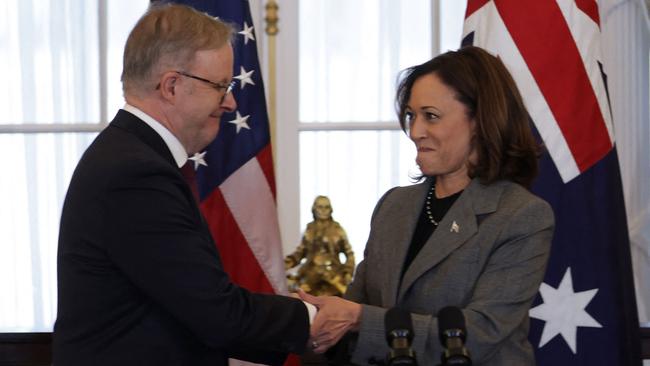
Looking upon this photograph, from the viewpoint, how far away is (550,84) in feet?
11.6

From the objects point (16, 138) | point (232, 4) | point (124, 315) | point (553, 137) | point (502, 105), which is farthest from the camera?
point (16, 138)

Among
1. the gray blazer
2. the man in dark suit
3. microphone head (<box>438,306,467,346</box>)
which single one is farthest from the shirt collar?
microphone head (<box>438,306,467,346</box>)

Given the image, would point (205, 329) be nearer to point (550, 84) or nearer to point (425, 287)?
point (425, 287)

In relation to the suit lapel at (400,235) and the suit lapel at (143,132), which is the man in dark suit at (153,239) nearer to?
the suit lapel at (143,132)

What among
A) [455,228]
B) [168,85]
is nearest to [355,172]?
[455,228]

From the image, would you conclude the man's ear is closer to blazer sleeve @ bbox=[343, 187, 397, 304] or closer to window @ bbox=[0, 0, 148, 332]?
blazer sleeve @ bbox=[343, 187, 397, 304]

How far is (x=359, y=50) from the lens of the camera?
451 cm

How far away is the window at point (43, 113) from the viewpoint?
4445mm

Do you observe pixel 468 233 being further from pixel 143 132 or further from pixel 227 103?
pixel 143 132

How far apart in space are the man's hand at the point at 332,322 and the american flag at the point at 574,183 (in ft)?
4.04

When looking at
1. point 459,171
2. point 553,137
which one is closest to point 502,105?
point 459,171

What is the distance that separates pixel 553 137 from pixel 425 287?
1.31 m

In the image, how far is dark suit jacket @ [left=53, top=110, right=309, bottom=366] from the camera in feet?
6.81

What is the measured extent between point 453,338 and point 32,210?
3134 millimetres
